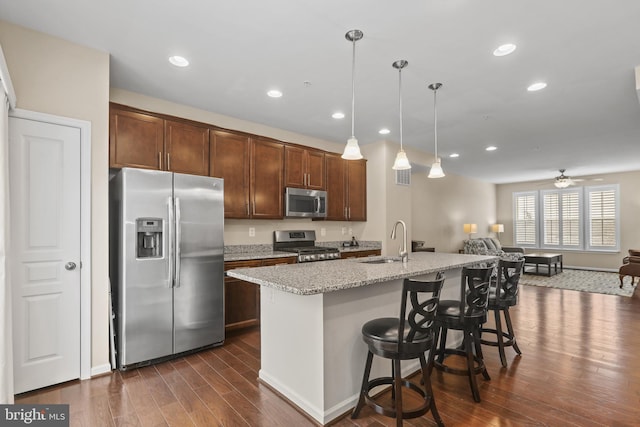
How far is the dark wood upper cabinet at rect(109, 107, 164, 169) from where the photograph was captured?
3256 millimetres

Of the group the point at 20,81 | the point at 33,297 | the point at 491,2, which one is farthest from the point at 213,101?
the point at 491,2

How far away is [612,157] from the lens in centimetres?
686

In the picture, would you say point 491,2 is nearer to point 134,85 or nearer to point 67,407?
point 134,85

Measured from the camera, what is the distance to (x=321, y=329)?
2127 mm

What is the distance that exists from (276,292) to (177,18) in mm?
2112

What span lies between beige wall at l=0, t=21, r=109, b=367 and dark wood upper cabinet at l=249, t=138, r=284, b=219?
1876mm

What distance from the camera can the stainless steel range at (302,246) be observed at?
4664mm

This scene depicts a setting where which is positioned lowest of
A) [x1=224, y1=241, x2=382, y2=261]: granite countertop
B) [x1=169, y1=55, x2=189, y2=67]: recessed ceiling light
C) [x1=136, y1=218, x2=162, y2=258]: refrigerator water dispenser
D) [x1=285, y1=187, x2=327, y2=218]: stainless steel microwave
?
[x1=224, y1=241, x2=382, y2=261]: granite countertop

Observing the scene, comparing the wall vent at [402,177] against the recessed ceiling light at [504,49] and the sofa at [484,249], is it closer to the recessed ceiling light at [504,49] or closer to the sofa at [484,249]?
the recessed ceiling light at [504,49]

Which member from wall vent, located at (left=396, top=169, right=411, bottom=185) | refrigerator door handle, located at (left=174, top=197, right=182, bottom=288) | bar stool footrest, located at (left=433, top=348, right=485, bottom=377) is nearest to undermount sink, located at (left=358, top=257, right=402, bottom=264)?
bar stool footrest, located at (left=433, top=348, right=485, bottom=377)

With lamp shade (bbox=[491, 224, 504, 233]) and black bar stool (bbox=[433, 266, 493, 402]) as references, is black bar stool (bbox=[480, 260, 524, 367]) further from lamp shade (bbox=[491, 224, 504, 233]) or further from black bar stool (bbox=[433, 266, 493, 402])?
lamp shade (bbox=[491, 224, 504, 233])

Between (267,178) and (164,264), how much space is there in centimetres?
194

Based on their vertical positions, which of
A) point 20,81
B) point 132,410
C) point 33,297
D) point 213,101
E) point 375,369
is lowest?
point 132,410

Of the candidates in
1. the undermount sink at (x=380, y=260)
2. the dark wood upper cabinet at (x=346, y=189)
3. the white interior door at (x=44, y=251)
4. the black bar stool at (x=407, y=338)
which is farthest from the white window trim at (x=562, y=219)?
the white interior door at (x=44, y=251)
